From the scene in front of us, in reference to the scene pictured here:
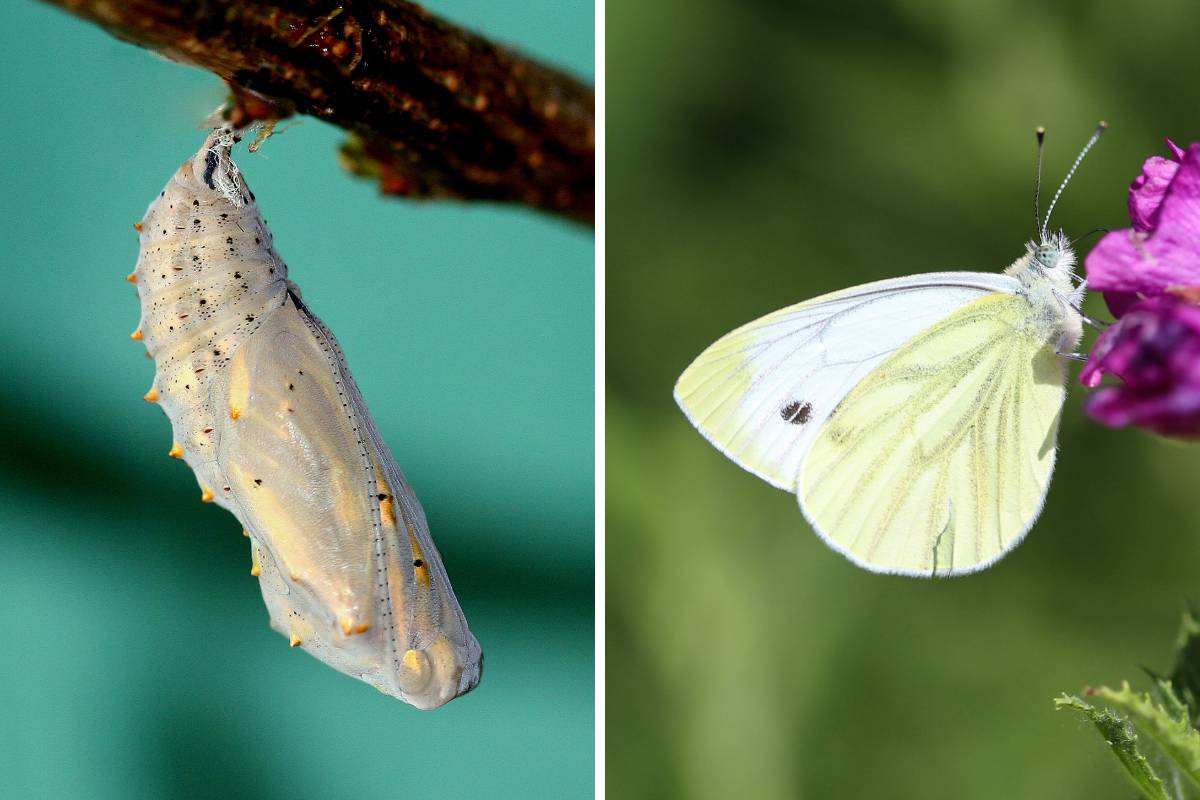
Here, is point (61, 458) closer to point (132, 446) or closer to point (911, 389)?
point (132, 446)

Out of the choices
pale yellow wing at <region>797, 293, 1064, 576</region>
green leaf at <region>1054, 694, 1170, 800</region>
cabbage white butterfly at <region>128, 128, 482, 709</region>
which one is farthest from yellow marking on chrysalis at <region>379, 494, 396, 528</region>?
green leaf at <region>1054, 694, 1170, 800</region>

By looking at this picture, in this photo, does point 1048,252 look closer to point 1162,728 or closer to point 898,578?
point 1162,728

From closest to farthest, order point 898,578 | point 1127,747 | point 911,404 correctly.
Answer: point 1127,747 < point 911,404 < point 898,578

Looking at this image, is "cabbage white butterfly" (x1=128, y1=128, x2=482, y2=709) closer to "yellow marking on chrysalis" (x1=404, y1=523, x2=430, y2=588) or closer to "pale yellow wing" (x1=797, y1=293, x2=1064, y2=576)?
"yellow marking on chrysalis" (x1=404, y1=523, x2=430, y2=588)

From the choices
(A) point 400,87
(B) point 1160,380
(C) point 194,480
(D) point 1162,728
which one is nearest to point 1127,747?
(D) point 1162,728

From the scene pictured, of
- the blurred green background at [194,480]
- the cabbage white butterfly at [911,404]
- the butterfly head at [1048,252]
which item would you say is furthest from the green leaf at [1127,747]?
the blurred green background at [194,480]

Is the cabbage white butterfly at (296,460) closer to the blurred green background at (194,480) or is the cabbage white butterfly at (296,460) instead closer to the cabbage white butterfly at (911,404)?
the cabbage white butterfly at (911,404)
